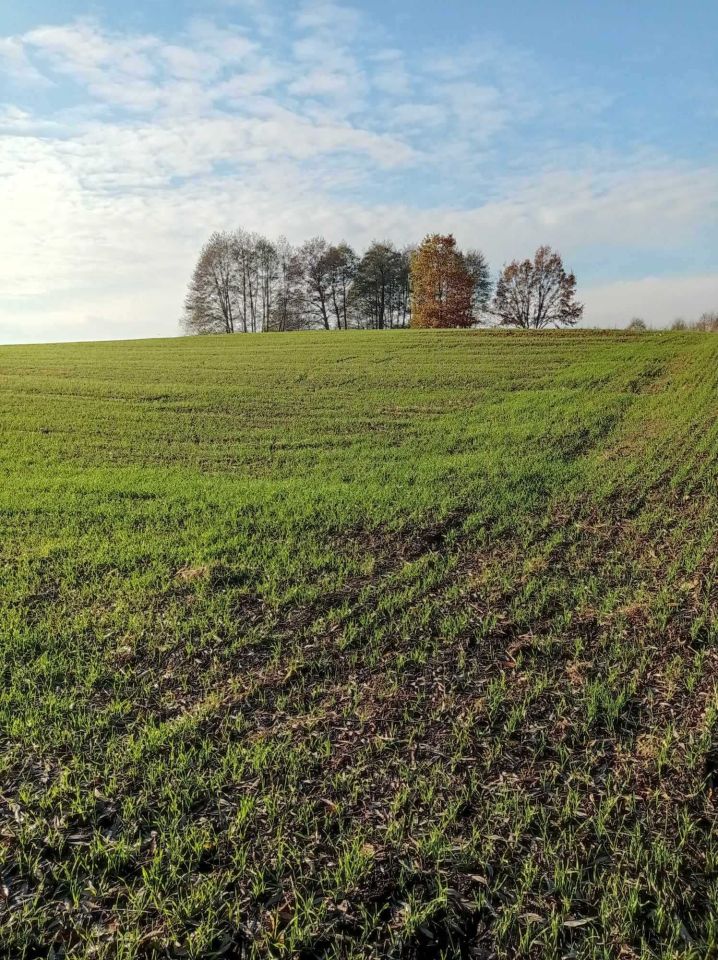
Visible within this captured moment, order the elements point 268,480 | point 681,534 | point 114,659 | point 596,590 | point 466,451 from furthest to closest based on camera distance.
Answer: point 466,451 < point 268,480 < point 681,534 < point 596,590 < point 114,659

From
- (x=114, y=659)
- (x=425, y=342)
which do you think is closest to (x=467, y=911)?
(x=114, y=659)

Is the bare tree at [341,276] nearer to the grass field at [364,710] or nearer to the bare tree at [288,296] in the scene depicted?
the bare tree at [288,296]

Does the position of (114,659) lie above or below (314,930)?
above

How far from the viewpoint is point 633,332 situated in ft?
113

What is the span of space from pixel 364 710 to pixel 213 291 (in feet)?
200

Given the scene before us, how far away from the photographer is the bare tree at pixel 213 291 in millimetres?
59469

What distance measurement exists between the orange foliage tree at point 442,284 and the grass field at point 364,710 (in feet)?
135

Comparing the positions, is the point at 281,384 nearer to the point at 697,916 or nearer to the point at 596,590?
the point at 596,590

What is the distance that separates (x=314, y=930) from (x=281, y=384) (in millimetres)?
22219

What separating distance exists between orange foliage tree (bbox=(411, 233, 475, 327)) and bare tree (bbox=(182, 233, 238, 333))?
67.0 ft

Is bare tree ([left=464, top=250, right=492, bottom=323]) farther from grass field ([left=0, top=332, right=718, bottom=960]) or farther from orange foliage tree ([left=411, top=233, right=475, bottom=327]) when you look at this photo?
grass field ([left=0, top=332, right=718, bottom=960])

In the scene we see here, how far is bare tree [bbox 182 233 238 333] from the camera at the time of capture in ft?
195

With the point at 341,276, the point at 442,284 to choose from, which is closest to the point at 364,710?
the point at 442,284

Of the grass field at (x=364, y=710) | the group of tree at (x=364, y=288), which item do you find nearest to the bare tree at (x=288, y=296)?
the group of tree at (x=364, y=288)
